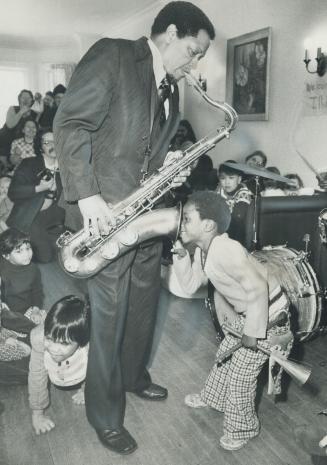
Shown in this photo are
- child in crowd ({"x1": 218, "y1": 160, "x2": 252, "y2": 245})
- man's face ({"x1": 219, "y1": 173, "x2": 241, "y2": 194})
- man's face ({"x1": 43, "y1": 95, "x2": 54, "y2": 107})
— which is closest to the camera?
child in crowd ({"x1": 218, "y1": 160, "x2": 252, "y2": 245})

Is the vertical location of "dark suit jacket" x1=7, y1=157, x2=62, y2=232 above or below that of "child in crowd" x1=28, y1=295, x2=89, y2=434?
above

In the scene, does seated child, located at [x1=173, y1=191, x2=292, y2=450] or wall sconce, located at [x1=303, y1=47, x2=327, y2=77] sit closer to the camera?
seated child, located at [x1=173, y1=191, x2=292, y2=450]

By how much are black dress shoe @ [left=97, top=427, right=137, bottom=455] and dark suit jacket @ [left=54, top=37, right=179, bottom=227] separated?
3.56 feet

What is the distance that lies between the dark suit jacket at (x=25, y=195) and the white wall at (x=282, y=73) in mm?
2669

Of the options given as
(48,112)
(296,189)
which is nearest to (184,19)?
(296,189)

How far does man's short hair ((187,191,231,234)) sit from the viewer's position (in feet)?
6.43

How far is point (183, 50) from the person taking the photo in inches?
72.6

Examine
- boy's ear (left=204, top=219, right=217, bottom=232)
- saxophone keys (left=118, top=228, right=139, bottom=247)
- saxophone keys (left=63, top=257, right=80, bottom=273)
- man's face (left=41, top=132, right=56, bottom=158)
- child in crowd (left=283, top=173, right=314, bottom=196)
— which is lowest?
saxophone keys (left=63, top=257, right=80, bottom=273)

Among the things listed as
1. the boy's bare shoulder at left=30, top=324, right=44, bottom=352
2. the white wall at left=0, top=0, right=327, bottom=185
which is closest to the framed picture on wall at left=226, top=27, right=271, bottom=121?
the white wall at left=0, top=0, right=327, bottom=185

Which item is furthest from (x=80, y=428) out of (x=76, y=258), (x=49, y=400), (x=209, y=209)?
(x=209, y=209)

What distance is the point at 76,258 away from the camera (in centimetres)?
200

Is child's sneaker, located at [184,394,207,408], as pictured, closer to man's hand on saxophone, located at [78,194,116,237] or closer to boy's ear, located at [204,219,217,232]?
boy's ear, located at [204,219,217,232]

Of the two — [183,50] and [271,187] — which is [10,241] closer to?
[183,50]

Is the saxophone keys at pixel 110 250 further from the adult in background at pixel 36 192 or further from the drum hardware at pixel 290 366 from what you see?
the adult in background at pixel 36 192
